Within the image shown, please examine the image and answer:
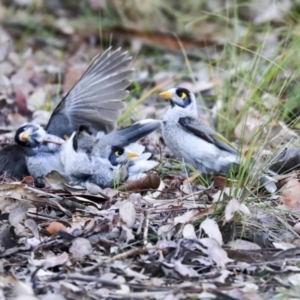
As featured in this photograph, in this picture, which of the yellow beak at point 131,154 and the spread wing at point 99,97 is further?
the spread wing at point 99,97

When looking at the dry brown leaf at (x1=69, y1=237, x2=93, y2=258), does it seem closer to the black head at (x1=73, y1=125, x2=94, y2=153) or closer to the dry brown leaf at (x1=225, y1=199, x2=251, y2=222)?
the dry brown leaf at (x1=225, y1=199, x2=251, y2=222)

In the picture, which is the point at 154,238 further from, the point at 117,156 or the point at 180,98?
the point at 180,98

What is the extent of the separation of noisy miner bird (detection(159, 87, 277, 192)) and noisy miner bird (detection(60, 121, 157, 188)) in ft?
0.69

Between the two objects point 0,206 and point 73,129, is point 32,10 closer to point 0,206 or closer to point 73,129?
point 73,129

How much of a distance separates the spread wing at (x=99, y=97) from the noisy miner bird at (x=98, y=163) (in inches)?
8.4

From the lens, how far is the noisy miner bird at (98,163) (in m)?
5.36

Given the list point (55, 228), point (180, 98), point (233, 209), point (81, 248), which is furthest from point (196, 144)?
point (81, 248)

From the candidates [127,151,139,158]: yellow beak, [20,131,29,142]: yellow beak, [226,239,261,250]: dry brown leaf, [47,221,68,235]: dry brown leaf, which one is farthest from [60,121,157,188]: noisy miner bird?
[226,239,261,250]: dry brown leaf

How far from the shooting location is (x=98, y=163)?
17.7 feet

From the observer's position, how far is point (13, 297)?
3676mm

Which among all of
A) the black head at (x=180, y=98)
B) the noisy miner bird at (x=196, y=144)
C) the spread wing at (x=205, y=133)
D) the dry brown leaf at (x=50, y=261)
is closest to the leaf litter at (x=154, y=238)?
the dry brown leaf at (x=50, y=261)

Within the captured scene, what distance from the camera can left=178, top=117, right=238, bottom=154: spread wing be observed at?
5.45 meters

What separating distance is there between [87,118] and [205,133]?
32.2 inches

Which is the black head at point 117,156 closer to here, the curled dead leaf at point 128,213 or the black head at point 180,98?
the black head at point 180,98
